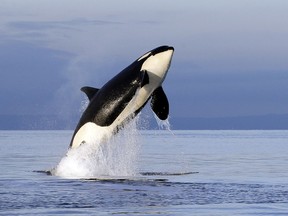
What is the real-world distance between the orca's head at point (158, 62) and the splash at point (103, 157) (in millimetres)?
1553

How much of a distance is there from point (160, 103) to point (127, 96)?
3.82 feet

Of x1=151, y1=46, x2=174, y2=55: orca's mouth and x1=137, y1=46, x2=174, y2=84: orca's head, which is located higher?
x1=151, y1=46, x2=174, y2=55: orca's mouth

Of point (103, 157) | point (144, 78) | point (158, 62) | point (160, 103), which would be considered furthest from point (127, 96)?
point (103, 157)

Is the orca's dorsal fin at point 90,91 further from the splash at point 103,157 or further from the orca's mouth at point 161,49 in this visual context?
the orca's mouth at point 161,49

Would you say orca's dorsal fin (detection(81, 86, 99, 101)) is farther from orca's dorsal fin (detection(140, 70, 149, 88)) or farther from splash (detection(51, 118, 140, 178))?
orca's dorsal fin (detection(140, 70, 149, 88))

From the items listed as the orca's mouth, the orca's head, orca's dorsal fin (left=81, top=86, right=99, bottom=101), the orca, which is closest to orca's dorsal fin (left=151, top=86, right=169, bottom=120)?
the orca

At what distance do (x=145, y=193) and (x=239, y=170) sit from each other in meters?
12.4

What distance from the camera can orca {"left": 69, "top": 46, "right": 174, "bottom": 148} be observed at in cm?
2364

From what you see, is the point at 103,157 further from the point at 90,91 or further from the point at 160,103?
the point at 160,103

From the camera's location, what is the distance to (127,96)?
77.5 ft

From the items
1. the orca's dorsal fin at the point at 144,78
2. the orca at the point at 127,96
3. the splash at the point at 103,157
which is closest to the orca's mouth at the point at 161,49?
the orca at the point at 127,96

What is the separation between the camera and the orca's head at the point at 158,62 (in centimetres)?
2369

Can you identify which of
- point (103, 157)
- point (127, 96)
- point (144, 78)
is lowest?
point (103, 157)

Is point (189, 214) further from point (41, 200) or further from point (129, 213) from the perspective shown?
point (41, 200)
